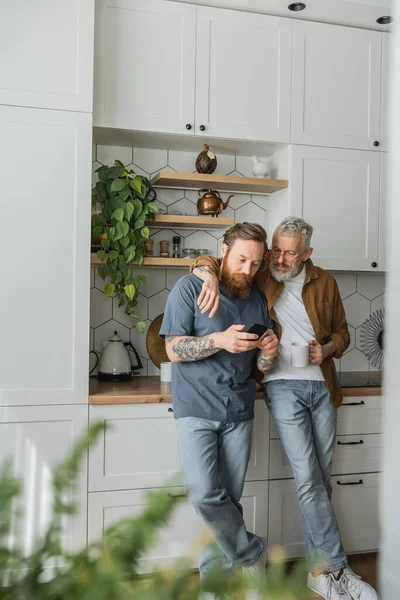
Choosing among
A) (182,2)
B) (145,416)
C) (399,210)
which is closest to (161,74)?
(182,2)

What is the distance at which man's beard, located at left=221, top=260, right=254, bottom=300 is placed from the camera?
99.4 inches

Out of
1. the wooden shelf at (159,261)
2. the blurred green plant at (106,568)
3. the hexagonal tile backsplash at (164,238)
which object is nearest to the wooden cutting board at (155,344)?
the hexagonal tile backsplash at (164,238)

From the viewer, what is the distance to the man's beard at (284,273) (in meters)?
2.73

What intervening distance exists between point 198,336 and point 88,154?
98cm

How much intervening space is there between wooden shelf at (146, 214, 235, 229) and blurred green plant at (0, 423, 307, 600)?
283cm

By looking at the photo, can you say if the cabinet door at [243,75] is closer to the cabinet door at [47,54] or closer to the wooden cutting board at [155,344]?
the cabinet door at [47,54]

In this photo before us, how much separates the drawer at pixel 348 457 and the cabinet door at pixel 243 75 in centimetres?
152

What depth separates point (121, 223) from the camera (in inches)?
121

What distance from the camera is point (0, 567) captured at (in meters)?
0.40

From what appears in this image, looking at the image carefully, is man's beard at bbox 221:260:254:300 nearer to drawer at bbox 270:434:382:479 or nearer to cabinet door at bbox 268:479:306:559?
drawer at bbox 270:434:382:479

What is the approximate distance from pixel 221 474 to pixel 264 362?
48cm

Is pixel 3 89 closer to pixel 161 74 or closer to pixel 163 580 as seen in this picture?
pixel 161 74

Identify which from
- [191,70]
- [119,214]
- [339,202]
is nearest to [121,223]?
[119,214]

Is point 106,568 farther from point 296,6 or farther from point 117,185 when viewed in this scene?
point 296,6
